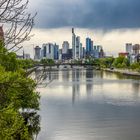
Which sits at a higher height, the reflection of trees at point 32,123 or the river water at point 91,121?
the reflection of trees at point 32,123

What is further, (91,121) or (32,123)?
(91,121)

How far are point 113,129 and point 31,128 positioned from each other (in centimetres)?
675

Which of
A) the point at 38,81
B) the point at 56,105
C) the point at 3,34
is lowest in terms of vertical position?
the point at 56,105

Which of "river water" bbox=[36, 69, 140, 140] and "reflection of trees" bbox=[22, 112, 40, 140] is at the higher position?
"reflection of trees" bbox=[22, 112, 40, 140]

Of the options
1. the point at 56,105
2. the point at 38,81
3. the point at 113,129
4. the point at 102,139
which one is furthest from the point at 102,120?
the point at 38,81

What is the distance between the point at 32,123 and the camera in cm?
3158

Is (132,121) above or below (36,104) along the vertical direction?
below

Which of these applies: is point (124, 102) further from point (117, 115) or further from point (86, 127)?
point (86, 127)

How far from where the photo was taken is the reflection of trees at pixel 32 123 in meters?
28.2

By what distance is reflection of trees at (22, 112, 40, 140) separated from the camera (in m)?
28.2

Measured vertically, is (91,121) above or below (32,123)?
below

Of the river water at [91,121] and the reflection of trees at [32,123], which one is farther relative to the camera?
the river water at [91,121]

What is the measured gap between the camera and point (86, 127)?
1310 inches

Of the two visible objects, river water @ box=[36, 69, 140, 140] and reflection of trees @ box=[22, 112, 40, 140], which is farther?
river water @ box=[36, 69, 140, 140]
